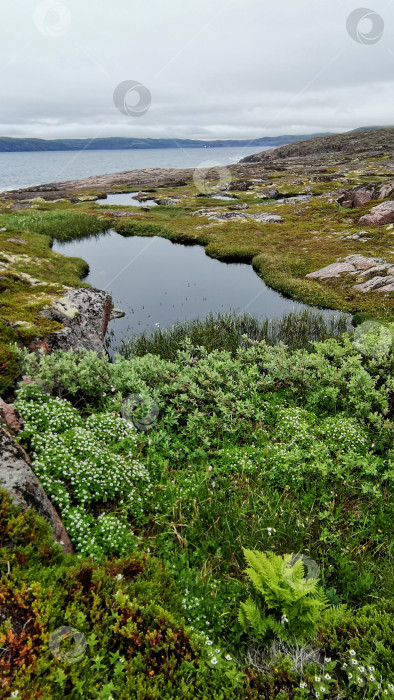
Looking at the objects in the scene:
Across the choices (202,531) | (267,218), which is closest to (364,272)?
(202,531)

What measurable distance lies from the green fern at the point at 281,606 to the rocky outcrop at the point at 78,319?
10268mm

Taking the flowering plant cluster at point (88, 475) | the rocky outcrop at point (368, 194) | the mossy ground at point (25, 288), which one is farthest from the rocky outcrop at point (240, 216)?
the flowering plant cluster at point (88, 475)

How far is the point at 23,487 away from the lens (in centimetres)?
504

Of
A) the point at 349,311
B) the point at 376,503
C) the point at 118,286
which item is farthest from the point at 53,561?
the point at 118,286

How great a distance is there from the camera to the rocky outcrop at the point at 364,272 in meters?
25.2

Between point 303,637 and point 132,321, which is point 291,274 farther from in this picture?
point 303,637

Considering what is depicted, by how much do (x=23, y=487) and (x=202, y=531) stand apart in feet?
10.2

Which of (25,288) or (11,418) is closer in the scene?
(11,418)

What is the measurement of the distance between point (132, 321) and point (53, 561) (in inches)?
709

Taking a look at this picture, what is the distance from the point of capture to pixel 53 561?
440cm

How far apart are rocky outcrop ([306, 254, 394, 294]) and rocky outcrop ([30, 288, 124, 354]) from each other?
17.5 m

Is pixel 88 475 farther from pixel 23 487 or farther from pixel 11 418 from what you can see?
pixel 11 418

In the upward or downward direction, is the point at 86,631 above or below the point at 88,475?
above

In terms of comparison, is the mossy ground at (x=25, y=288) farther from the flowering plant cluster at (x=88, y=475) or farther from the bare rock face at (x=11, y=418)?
the flowering plant cluster at (x=88, y=475)
